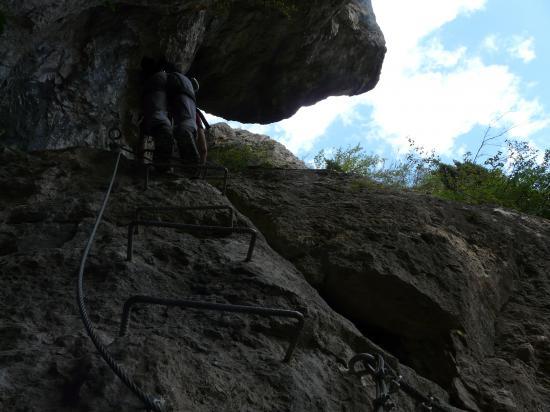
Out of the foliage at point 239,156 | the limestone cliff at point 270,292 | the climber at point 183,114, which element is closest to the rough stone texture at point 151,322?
the limestone cliff at point 270,292

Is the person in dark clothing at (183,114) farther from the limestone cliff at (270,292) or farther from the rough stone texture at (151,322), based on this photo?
the rough stone texture at (151,322)

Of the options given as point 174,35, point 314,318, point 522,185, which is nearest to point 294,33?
point 174,35

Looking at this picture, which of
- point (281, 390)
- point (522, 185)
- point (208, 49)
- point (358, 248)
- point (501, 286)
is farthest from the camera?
point (208, 49)

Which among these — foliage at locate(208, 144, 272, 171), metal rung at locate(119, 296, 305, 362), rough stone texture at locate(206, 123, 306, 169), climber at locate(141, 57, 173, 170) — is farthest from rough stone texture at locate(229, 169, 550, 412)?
rough stone texture at locate(206, 123, 306, 169)

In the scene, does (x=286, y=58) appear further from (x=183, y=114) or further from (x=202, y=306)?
(x=202, y=306)

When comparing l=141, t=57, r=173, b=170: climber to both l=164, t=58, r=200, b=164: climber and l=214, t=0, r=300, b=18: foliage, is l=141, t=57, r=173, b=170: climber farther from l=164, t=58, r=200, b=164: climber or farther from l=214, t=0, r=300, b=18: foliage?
l=214, t=0, r=300, b=18: foliage

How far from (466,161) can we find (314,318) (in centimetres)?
Result: 740

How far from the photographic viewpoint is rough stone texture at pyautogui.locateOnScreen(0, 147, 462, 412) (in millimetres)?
2109

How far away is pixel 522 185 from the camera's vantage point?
8211 millimetres

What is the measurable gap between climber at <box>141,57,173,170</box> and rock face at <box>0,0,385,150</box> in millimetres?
1206

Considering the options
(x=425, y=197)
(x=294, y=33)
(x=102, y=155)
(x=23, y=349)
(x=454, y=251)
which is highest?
(x=294, y=33)

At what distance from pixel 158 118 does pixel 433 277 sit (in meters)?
3.25

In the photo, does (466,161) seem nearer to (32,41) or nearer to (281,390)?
(32,41)

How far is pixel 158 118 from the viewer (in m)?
5.86
